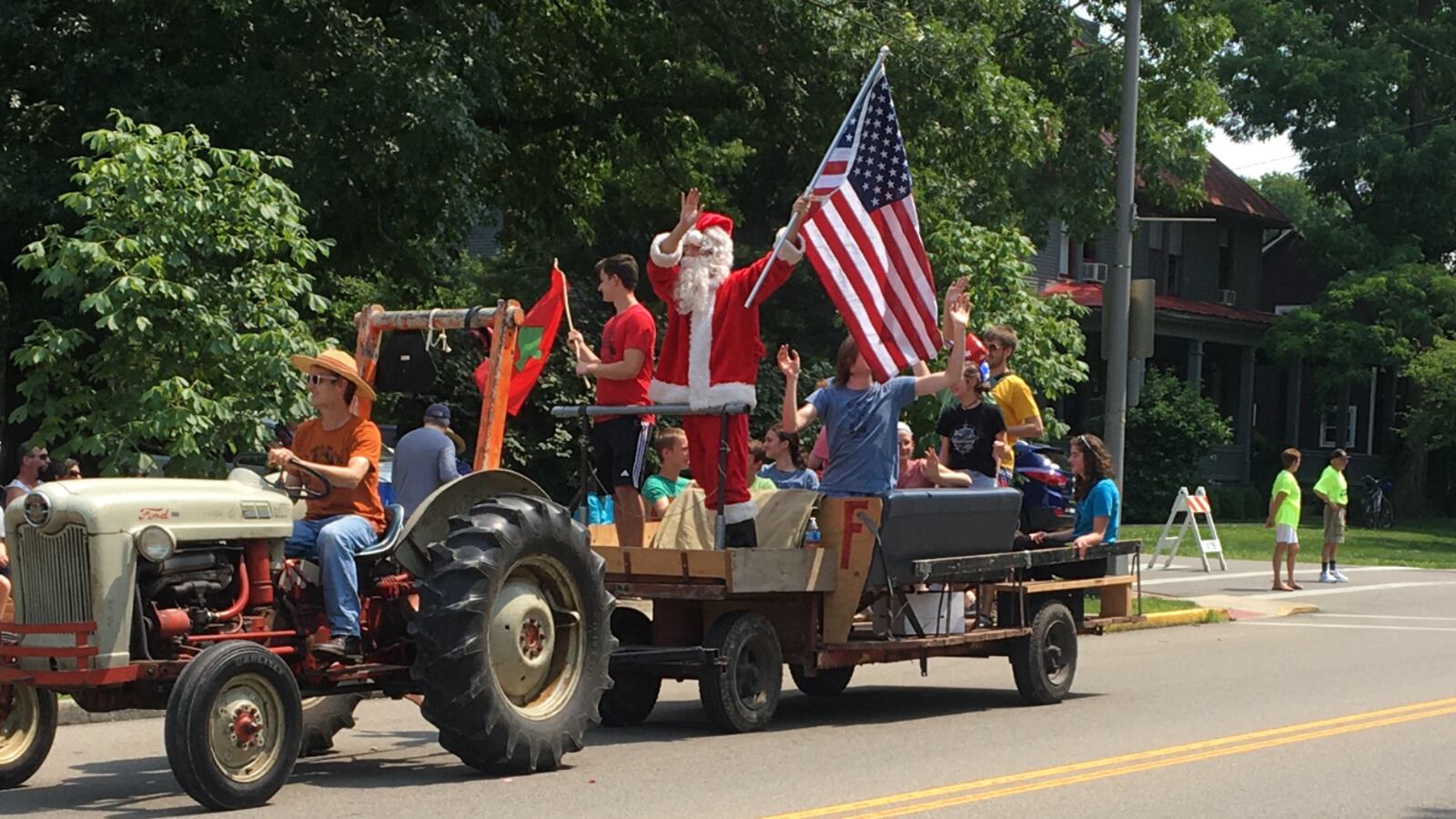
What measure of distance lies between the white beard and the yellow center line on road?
3.36 metres

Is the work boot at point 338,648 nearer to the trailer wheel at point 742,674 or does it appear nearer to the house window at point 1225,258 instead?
the trailer wheel at point 742,674

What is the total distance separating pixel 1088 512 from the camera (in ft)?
48.0

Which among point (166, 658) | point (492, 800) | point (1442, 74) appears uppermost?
point (1442, 74)

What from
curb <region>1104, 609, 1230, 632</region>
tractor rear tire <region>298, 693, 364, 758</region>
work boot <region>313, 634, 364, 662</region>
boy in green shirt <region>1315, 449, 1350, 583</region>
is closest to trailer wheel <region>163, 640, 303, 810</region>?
work boot <region>313, 634, 364, 662</region>

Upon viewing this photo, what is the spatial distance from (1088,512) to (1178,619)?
6753 mm

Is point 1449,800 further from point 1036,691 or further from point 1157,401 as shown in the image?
point 1157,401

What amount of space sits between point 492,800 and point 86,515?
216cm

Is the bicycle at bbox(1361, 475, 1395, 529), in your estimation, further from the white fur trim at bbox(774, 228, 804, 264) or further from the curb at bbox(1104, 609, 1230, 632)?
the white fur trim at bbox(774, 228, 804, 264)

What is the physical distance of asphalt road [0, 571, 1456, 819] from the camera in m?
8.90

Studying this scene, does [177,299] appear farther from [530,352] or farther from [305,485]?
[305,485]

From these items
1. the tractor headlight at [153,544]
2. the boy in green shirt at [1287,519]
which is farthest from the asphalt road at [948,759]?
the boy in green shirt at [1287,519]

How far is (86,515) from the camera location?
8.21 meters

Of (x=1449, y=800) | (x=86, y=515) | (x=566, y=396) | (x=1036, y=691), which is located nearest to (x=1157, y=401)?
(x=566, y=396)

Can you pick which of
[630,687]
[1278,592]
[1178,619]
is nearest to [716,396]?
[630,687]
